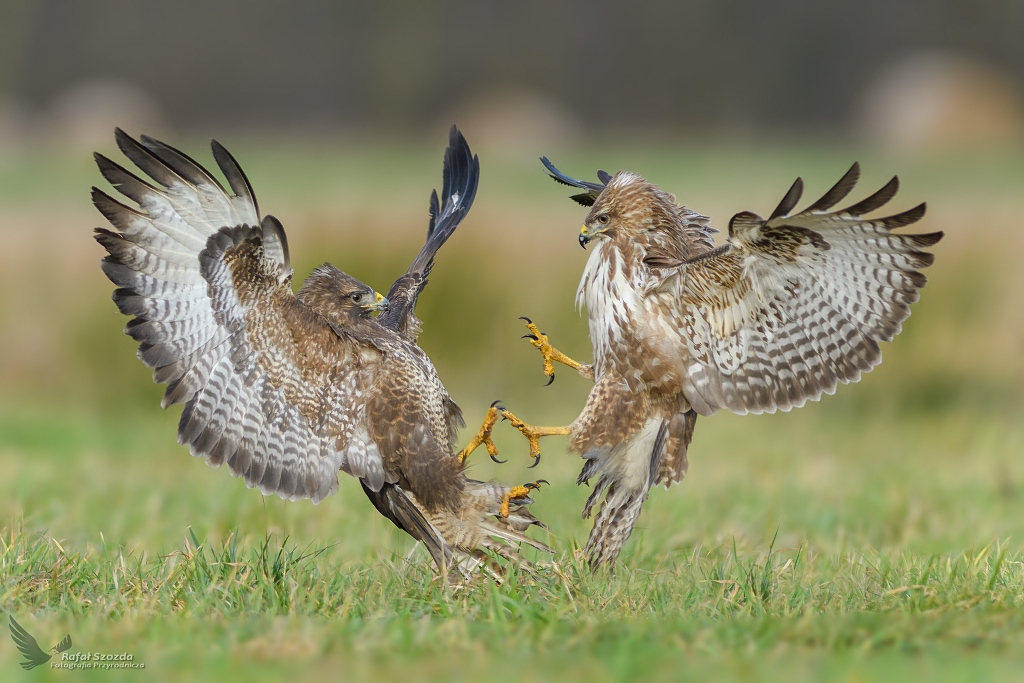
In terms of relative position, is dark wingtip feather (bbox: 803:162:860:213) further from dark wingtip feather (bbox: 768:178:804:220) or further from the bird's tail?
the bird's tail

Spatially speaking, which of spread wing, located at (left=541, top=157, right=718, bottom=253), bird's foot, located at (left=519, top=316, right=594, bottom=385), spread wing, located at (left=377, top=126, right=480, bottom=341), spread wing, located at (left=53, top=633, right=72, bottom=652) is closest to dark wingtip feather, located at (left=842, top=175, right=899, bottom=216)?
spread wing, located at (left=541, top=157, right=718, bottom=253)

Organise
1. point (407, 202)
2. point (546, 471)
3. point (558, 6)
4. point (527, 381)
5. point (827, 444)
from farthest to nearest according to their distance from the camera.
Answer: point (558, 6) → point (407, 202) → point (527, 381) → point (827, 444) → point (546, 471)

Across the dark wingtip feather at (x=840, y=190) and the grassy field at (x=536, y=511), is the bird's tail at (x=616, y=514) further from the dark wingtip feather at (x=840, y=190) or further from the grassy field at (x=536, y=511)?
the dark wingtip feather at (x=840, y=190)

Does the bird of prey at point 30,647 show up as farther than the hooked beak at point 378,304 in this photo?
No

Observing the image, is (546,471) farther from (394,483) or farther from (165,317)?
(165,317)

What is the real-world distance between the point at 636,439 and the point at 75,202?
12.9 meters

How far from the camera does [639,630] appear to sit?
3.71 m

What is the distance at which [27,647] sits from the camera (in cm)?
364

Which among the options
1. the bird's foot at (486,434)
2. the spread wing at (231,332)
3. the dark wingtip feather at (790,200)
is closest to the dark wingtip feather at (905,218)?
the dark wingtip feather at (790,200)

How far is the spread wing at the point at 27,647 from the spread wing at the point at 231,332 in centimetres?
84

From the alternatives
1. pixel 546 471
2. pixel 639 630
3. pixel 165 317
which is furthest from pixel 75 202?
pixel 639 630

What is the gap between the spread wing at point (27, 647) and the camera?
356 centimetres

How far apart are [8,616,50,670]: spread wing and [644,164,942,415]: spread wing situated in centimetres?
236

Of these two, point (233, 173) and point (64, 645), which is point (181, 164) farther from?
point (64, 645)
